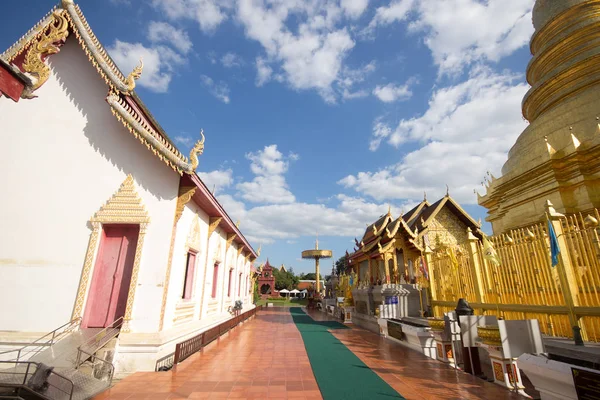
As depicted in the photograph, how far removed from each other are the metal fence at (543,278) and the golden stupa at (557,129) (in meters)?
3.08

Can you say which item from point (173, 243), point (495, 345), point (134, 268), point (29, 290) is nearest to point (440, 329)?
point (495, 345)

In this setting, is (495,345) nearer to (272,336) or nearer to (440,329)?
(440,329)

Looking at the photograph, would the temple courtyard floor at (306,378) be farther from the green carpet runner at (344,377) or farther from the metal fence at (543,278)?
the metal fence at (543,278)

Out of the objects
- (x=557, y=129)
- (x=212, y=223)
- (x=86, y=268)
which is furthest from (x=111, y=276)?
(x=557, y=129)

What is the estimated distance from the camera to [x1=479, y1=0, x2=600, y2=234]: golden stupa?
8.13m

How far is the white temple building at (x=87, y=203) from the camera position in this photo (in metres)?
5.67

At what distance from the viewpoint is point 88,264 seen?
5.83 metres

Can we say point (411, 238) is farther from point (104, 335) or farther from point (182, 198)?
point (104, 335)

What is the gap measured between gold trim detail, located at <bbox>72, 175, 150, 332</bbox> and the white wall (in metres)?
0.12

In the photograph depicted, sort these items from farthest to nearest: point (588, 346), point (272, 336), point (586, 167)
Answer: point (272, 336), point (586, 167), point (588, 346)

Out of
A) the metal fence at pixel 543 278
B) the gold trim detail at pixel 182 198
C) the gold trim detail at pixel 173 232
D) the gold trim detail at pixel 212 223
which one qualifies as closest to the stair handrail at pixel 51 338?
the gold trim detail at pixel 173 232

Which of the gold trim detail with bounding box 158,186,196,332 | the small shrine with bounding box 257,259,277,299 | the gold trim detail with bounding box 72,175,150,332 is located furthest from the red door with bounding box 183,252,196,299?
the small shrine with bounding box 257,259,277,299

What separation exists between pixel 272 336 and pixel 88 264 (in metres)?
6.20

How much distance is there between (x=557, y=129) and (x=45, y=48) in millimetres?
14188
